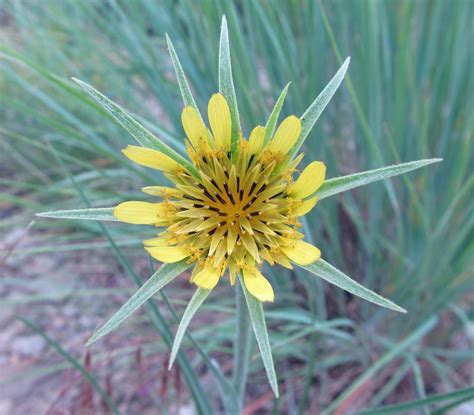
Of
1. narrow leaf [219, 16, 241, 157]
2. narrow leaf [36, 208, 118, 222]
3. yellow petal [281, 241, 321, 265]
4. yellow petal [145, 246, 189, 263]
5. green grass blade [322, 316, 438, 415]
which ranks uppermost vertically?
narrow leaf [219, 16, 241, 157]

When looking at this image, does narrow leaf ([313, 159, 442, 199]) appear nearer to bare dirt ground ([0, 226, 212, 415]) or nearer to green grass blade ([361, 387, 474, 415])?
green grass blade ([361, 387, 474, 415])

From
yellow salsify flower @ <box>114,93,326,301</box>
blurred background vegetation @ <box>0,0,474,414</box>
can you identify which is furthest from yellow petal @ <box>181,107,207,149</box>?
blurred background vegetation @ <box>0,0,474,414</box>

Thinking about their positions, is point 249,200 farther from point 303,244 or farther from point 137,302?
point 137,302

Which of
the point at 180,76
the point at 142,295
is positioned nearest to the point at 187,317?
the point at 142,295

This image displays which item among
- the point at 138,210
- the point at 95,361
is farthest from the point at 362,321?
the point at 138,210

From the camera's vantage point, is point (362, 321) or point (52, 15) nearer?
point (362, 321)

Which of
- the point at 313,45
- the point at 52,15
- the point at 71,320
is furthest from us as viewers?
the point at 52,15
